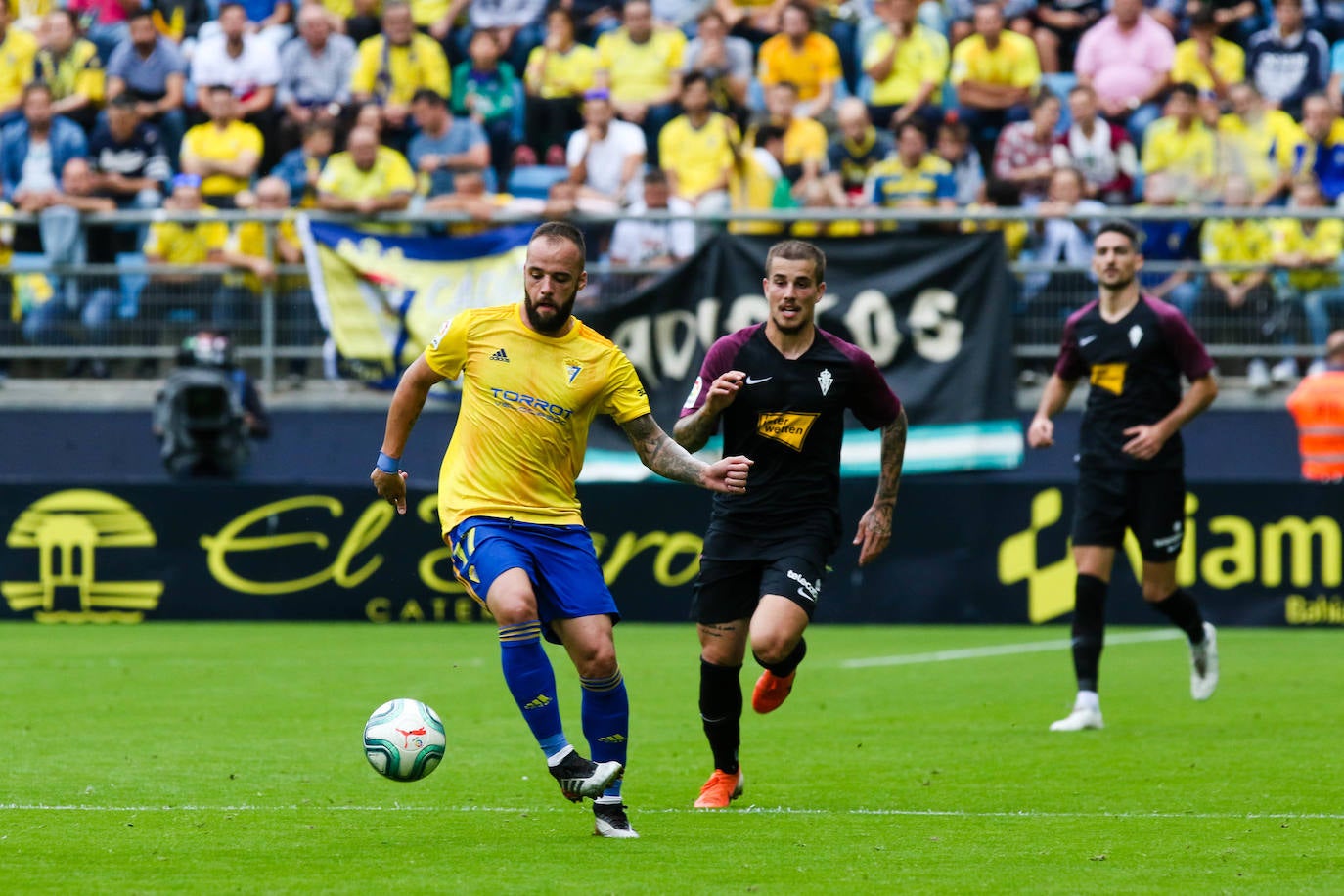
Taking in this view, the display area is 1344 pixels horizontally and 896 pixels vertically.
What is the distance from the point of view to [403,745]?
7137 mm

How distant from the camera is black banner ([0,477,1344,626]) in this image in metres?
16.2

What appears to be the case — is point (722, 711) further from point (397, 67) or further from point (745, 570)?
point (397, 67)

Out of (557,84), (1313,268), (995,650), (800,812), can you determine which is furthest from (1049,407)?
(557,84)

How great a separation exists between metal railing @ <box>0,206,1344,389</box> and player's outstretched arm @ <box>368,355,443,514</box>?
1008 centimetres

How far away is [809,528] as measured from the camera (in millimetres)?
8062

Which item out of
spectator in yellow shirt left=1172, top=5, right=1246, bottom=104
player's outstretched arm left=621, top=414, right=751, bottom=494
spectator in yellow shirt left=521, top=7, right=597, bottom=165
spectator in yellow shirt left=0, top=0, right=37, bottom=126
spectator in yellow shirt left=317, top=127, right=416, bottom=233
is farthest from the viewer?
spectator in yellow shirt left=0, top=0, right=37, bottom=126

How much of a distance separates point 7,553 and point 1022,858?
1241 centimetres

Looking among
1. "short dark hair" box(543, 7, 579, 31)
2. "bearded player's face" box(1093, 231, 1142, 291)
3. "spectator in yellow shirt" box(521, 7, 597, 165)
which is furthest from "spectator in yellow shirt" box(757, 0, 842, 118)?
"bearded player's face" box(1093, 231, 1142, 291)

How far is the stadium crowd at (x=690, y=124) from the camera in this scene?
17.5 meters

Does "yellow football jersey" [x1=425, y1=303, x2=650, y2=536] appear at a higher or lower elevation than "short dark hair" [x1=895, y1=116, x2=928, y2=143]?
lower

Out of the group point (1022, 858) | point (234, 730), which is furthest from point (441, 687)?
point (1022, 858)

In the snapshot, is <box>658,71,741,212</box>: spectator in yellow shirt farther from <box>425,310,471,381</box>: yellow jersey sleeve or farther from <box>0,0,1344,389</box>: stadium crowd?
<box>425,310,471,381</box>: yellow jersey sleeve

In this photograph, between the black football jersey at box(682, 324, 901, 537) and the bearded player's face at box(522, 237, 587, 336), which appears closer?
the bearded player's face at box(522, 237, 587, 336)

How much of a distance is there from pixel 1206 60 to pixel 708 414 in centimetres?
1284
